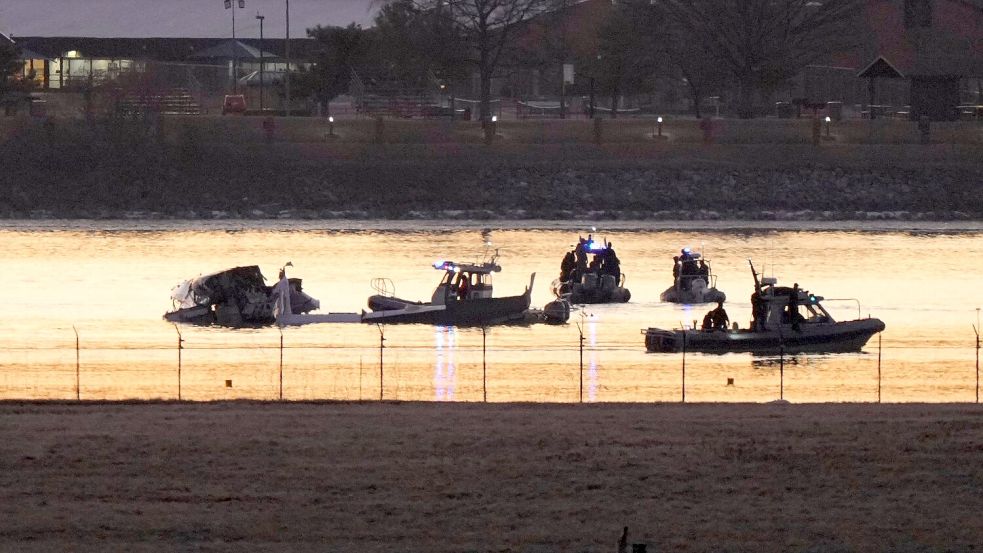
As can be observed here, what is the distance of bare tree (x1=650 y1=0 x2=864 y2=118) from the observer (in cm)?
7781

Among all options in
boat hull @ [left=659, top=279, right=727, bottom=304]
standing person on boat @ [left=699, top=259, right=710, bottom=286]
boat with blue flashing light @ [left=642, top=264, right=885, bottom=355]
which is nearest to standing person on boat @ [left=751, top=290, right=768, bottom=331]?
boat with blue flashing light @ [left=642, top=264, right=885, bottom=355]

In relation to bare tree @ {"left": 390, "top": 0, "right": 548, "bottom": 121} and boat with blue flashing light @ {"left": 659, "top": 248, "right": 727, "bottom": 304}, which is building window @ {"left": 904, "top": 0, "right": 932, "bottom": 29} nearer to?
bare tree @ {"left": 390, "top": 0, "right": 548, "bottom": 121}

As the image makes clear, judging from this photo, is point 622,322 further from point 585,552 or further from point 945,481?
point 585,552

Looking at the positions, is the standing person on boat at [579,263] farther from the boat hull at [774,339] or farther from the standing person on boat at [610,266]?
the boat hull at [774,339]

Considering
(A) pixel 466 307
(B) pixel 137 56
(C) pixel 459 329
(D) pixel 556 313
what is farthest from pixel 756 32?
(C) pixel 459 329

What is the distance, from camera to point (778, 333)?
1213 inches

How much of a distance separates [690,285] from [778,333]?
8.22 m

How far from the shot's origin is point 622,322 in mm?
35562

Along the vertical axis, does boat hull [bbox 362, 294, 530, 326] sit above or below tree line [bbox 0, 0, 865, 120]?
below

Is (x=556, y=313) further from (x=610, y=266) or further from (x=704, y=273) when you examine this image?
(x=704, y=273)

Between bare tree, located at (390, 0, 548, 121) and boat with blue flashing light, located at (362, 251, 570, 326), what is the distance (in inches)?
1603

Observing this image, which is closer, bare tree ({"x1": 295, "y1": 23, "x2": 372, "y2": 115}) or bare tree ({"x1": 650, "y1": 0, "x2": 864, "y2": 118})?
bare tree ({"x1": 650, "y1": 0, "x2": 864, "y2": 118})

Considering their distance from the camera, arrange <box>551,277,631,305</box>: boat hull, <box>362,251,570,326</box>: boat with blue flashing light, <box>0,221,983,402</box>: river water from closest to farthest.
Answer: <box>0,221,983,402</box>: river water, <box>362,251,570,326</box>: boat with blue flashing light, <box>551,277,631,305</box>: boat hull

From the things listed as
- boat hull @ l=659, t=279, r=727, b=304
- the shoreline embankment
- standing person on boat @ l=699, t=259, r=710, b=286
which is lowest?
boat hull @ l=659, t=279, r=727, b=304
